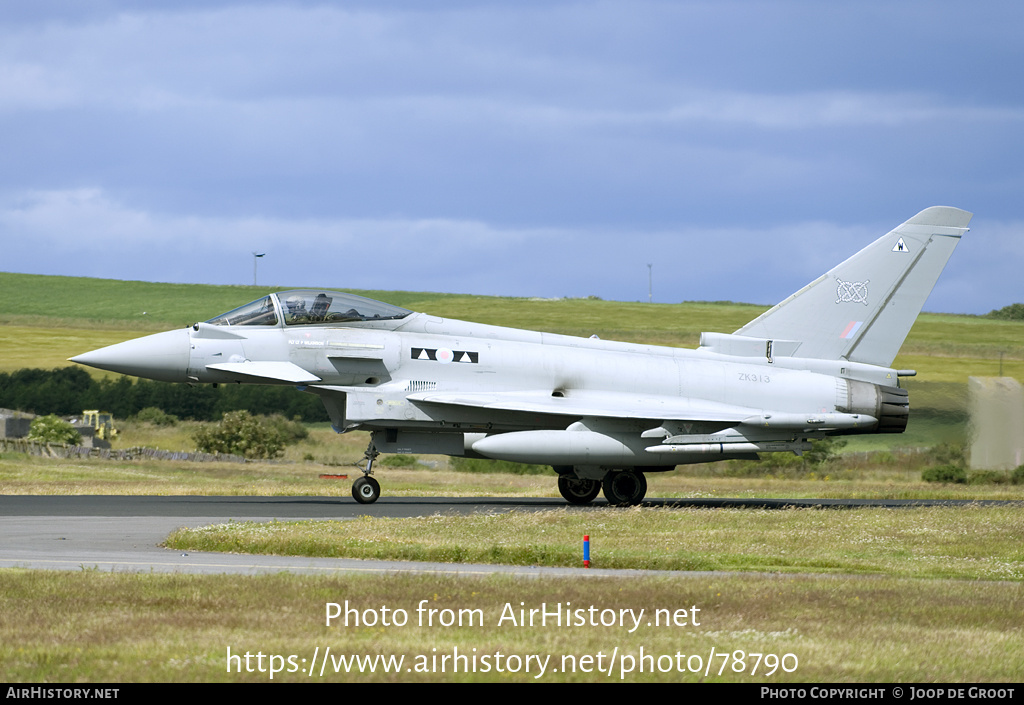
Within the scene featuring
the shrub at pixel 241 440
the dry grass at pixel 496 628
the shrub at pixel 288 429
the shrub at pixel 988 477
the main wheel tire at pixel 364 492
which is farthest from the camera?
the shrub at pixel 288 429

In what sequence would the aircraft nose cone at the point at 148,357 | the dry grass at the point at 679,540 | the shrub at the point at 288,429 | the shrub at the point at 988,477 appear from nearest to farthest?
the dry grass at the point at 679,540
the aircraft nose cone at the point at 148,357
the shrub at the point at 988,477
the shrub at the point at 288,429

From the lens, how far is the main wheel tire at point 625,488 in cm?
2339

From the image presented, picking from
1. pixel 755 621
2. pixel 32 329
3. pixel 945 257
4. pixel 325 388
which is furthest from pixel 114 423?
pixel 755 621

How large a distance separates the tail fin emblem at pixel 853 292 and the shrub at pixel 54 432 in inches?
1343

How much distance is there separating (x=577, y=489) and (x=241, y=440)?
25554mm

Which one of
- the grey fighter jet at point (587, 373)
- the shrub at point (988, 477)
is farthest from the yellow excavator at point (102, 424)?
the shrub at point (988, 477)

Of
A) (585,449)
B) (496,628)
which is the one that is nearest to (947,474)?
(585,449)

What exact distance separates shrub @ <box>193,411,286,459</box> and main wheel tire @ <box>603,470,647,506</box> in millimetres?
26066

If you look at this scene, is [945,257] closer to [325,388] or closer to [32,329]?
[325,388]

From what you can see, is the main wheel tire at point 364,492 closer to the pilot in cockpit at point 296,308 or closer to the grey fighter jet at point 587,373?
the grey fighter jet at point 587,373

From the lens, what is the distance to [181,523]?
17891 mm

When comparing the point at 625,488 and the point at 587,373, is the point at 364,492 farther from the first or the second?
the point at 625,488

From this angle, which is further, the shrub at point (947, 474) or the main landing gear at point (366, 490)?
the shrub at point (947, 474)
